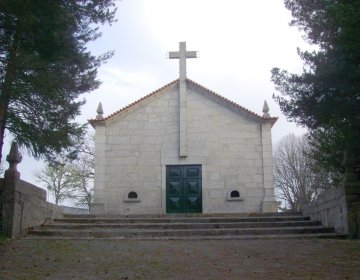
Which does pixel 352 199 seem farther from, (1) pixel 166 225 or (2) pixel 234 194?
(2) pixel 234 194

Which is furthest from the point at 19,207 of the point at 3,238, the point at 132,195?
the point at 132,195

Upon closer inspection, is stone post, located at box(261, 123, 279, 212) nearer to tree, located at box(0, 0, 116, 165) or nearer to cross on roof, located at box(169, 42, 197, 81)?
cross on roof, located at box(169, 42, 197, 81)

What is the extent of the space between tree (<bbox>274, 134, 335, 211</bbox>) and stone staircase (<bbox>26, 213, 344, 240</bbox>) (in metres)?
18.4

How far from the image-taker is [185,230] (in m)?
11.8

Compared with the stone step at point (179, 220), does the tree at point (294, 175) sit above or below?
above

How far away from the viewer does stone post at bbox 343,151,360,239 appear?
10914 mm

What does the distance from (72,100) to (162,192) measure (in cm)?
548

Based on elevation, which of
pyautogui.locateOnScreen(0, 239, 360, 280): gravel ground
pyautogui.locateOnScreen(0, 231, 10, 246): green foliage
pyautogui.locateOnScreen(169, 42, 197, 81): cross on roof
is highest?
pyautogui.locateOnScreen(169, 42, 197, 81): cross on roof

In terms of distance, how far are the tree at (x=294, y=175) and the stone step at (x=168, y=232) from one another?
19246 mm

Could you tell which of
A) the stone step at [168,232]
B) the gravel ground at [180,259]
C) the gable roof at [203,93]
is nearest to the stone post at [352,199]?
the gravel ground at [180,259]

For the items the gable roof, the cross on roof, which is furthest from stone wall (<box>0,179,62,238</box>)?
the cross on roof

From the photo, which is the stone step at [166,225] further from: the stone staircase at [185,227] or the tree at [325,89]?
the tree at [325,89]

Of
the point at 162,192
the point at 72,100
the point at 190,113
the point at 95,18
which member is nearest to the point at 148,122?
the point at 190,113

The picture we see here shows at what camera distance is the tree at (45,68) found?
9.82 meters
